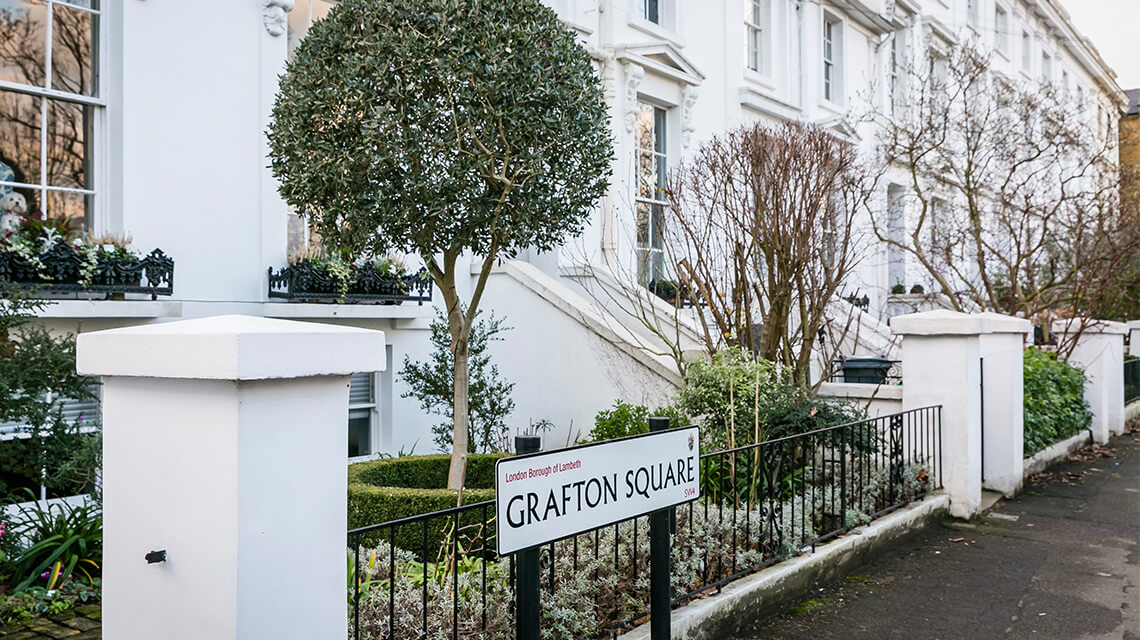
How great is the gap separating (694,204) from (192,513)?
8356 millimetres

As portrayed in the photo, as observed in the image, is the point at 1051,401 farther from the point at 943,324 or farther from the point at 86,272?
the point at 86,272

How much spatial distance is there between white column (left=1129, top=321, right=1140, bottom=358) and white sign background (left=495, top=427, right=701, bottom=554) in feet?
62.5

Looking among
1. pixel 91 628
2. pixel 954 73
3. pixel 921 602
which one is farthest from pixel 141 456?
pixel 954 73

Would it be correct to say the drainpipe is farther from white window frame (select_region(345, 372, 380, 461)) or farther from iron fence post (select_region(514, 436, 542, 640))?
iron fence post (select_region(514, 436, 542, 640))

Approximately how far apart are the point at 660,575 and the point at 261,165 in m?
6.35

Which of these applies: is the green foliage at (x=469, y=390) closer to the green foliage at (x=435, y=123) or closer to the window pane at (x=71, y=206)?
the green foliage at (x=435, y=123)

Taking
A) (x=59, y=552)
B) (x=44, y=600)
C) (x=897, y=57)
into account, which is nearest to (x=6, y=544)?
(x=59, y=552)

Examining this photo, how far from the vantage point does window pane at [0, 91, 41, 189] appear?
743 centimetres

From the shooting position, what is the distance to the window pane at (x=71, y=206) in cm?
767

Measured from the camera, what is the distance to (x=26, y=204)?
7504mm

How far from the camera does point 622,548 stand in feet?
18.0

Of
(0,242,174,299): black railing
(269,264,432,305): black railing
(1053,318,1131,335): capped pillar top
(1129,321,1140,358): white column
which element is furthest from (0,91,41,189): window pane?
(1129,321,1140,358): white column

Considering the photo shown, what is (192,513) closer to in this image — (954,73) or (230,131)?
(230,131)

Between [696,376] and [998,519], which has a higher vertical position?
[696,376]
